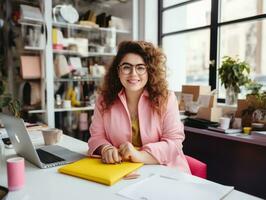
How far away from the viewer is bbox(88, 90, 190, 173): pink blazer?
4.73 feet

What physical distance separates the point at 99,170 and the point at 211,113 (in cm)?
150

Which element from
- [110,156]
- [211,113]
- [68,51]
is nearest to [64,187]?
[110,156]

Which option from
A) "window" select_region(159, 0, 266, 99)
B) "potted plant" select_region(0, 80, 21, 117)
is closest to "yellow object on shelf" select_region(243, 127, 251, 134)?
"window" select_region(159, 0, 266, 99)

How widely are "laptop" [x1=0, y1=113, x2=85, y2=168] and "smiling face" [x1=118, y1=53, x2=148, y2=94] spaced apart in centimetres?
49

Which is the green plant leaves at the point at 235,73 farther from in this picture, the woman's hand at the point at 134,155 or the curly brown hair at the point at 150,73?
the woman's hand at the point at 134,155

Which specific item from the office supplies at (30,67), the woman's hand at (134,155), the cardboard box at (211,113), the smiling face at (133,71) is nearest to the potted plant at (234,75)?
the cardboard box at (211,113)

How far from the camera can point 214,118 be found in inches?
94.0

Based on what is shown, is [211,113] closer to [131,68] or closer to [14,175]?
[131,68]

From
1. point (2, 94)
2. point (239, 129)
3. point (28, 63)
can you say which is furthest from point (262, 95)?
point (2, 94)

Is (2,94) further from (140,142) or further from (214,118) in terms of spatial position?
(214,118)

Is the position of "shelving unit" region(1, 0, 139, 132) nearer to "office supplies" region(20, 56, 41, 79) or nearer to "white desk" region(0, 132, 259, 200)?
"office supplies" region(20, 56, 41, 79)

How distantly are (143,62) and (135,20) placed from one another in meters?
2.02

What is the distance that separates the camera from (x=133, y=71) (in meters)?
1.54

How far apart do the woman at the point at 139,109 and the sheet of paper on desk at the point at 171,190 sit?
0.38 meters
